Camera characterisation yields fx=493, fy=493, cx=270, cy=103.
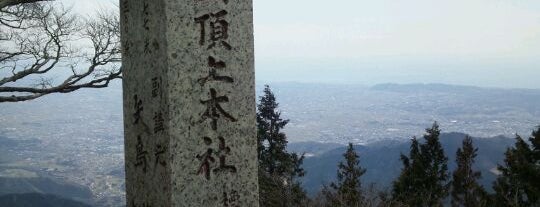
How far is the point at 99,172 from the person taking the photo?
10244 centimetres

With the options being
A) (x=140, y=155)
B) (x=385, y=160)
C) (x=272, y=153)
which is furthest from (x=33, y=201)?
(x=385, y=160)

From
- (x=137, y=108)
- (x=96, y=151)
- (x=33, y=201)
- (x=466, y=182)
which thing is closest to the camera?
(x=137, y=108)

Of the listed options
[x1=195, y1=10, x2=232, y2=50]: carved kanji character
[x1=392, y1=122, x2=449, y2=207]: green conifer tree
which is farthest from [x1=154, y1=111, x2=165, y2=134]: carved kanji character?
[x1=392, y1=122, x2=449, y2=207]: green conifer tree

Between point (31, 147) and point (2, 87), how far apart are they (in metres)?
136

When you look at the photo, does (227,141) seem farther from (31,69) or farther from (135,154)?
(31,69)

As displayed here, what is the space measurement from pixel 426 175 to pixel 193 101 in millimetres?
22524

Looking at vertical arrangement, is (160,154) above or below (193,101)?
below

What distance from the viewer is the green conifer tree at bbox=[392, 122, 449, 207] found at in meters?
24.0

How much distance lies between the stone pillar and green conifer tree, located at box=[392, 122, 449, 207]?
69.3 ft

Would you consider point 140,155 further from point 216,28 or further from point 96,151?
point 96,151

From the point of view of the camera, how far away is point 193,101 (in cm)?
365

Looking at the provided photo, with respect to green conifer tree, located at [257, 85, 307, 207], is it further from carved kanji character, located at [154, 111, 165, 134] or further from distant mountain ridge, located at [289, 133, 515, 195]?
distant mountain ridge, located at [289, 133, 515, 195]

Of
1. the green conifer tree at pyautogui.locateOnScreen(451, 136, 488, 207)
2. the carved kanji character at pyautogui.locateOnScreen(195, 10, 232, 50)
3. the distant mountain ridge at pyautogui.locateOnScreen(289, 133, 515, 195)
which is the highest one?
the carved kanji character at pyautogui.locateOnScreen(195, 10, 232, 50)

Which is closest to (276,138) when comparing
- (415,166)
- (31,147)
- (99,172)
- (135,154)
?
(415,166)
